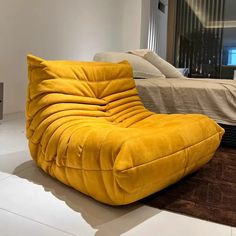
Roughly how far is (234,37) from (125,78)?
555cm

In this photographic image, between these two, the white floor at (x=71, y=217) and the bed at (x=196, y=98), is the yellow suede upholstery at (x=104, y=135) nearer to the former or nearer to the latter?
the white floor at (x=71, y=217)

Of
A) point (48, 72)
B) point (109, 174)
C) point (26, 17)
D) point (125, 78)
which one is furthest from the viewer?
point (26, 17)

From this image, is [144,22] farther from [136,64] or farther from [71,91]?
[71,91]

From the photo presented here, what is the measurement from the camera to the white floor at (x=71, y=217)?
1.12 metres

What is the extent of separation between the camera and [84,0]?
4.39m

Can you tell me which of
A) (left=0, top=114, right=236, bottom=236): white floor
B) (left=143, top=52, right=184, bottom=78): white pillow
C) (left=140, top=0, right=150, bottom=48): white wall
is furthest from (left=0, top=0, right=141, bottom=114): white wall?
(left=0, top=114, right=236, bottom=236): white floor

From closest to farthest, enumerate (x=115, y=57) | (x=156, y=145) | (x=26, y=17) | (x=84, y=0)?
(x=156, y=145), (x=115, y=57), (x=26, y=17), (x=84, y=0)

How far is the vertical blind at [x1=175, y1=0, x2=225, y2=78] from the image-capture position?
22.2 ft

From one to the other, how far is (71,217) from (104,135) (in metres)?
0.36

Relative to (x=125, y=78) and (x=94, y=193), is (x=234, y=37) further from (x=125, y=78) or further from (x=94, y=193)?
(x=94, y=193)

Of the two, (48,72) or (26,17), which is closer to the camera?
(48,72)

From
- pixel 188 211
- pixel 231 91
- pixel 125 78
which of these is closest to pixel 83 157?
pixel 188 211

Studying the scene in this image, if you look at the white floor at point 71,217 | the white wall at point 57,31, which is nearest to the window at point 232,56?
the white wall at point 57,31

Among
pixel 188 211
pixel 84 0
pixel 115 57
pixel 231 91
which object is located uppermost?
pixel 84 0
